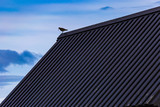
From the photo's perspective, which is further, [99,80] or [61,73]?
[61,73]

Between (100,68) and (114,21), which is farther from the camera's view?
(114,21)

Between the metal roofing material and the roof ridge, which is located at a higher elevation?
the roof ridge

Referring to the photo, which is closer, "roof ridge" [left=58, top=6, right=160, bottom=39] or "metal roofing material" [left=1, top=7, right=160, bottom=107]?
"metal roofing material" [left=1, top=7, right=160, bottom=107]

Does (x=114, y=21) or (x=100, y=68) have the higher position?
(x=114, y=21)

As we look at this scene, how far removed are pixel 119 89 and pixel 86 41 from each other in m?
8.35

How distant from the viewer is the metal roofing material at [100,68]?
20.5 m

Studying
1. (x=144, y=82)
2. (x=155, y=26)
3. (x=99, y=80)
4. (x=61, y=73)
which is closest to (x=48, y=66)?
(x=61, y=73)

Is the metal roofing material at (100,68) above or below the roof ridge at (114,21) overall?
below

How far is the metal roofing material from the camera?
20.5 m

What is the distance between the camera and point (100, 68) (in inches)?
952

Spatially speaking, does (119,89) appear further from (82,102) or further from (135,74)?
(82,102)

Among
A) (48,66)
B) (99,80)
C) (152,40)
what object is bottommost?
(99,80)

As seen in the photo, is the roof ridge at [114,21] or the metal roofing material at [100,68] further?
the roof ridge at [114,21]

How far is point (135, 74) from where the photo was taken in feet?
69.2
